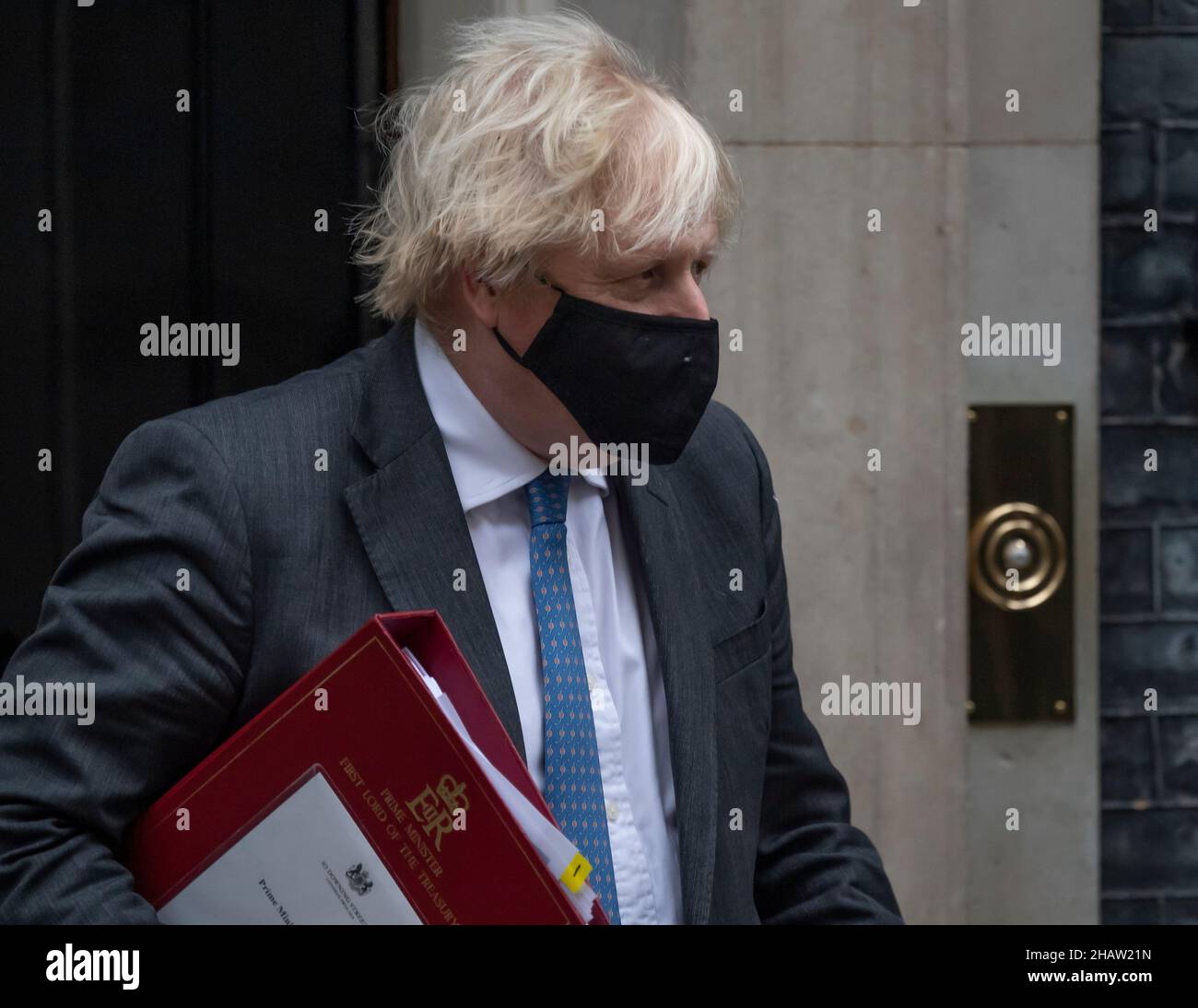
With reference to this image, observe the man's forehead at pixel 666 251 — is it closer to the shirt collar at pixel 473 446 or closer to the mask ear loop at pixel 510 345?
the mask ear loop at pixel 510 345

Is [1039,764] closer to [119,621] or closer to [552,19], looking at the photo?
[552,19]

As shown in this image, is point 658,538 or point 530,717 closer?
point 530,717

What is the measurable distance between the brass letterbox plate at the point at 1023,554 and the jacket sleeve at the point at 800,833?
37.3 inches

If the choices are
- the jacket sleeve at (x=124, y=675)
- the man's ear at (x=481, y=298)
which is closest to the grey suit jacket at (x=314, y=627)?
the jacket sleeve at (x=124, y=675)

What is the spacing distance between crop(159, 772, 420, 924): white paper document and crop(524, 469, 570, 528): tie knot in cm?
52

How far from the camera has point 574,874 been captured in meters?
1.53

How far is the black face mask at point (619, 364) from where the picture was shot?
194 cm

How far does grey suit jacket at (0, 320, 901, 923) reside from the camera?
1.63 meters

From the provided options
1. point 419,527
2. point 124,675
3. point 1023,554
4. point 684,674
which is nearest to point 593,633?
point 684,674

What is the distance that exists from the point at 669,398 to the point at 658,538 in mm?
203

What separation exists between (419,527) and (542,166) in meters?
0.51

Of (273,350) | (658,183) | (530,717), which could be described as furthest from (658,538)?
(273,350)

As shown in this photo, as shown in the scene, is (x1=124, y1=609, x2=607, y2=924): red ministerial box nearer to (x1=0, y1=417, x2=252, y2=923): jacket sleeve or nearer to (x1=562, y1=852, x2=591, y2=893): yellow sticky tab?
(x1=562, y1=852, x2=591, y2=893): yellow sticky tab

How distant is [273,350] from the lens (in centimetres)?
291
